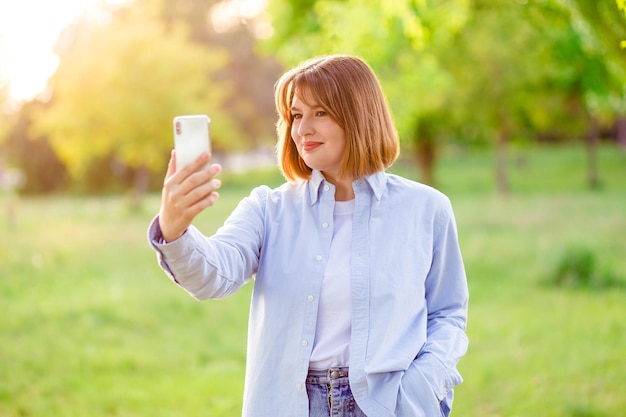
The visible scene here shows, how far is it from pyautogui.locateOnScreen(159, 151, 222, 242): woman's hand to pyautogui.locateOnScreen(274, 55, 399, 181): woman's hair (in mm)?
648

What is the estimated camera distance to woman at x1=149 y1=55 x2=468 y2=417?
7.80ft

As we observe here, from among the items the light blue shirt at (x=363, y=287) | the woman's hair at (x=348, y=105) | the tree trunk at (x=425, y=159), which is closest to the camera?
the light blue shirt at (x=363, y=287)

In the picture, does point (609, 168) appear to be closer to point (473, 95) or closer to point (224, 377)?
point (473, 95)

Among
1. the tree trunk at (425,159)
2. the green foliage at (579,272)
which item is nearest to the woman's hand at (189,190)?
the green foliage at (579,272)

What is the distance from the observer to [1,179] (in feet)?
63.9

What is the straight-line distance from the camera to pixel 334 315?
2.43 metres

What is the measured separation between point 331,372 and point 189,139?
876 millimetres

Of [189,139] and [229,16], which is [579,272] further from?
[229,16]

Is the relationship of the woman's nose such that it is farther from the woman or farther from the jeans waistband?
the jeans waistband

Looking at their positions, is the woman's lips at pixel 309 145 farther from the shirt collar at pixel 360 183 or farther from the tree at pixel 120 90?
the tree at pixel 120 90

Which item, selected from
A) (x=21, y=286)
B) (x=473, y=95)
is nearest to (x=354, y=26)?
(x=21, y=286)

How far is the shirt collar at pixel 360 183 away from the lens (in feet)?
8.36

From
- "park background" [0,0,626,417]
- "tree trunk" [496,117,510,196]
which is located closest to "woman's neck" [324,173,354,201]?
"park background" [0,0,626,417]

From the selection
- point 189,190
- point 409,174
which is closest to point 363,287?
point 189,190
